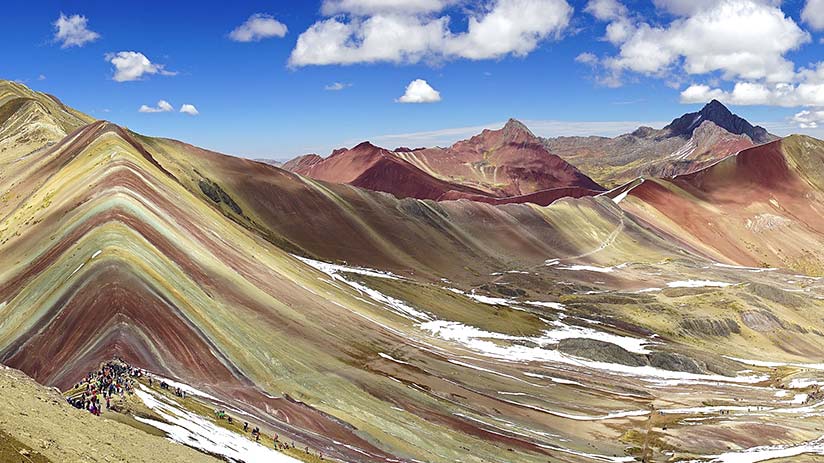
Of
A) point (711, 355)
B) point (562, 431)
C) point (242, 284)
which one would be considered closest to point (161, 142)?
point (242, 284)

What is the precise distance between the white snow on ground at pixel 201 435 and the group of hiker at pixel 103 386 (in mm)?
1234

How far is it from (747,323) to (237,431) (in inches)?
4971

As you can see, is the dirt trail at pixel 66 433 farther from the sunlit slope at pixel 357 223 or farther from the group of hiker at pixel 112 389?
the sunlit slope at pixel 357 223

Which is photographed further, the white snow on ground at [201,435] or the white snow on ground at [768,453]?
the white snow on ground at [768,453]

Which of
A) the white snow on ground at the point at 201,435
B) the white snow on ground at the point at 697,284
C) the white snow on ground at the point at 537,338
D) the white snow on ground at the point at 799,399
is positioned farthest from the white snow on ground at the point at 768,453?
the white snow on ground at the point at 697,284

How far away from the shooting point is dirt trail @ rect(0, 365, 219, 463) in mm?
21594

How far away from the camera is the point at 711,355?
112 metres

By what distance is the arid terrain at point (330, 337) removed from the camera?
43.0 metres

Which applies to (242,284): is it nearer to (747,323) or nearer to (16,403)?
(16,403)

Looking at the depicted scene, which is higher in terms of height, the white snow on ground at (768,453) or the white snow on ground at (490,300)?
the white snow on ground at (490,300)

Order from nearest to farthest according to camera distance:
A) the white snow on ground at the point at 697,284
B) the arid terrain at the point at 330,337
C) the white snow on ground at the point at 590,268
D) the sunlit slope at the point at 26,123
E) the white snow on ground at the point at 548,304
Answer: the arid terrain at the point at 330,337, the white snow on ground at the point at 548,304, the sunlit slope at the point at 26,123, the white snow on ground at the point at 697,284, the white snow on ground at the point at 590,268

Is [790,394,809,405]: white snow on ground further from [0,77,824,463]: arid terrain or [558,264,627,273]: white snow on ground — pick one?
[558,264,627,273]: white snow on ground

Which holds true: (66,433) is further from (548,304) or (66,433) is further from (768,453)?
(548,304)

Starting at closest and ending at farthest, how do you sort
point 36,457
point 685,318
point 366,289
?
point 36,457 → point 366,289 → point 685,318
